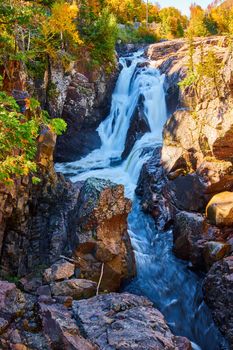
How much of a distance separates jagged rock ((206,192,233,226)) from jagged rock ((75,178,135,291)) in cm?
280

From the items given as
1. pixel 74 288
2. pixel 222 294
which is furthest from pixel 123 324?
pixel 222 294

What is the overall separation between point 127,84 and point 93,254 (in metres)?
14.5

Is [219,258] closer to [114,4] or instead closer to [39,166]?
[39,166]

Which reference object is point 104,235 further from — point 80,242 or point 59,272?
point 59,272

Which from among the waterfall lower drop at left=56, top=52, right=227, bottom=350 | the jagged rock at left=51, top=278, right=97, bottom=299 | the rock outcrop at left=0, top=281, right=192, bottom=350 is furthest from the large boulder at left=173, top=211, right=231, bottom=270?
the rock outcrop at left=0, top=281, right=192, bottom=350

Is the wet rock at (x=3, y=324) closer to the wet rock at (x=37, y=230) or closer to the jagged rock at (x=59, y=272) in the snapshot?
the jagged rock at (x=59, y=272)

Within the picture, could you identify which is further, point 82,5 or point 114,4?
point 114,4

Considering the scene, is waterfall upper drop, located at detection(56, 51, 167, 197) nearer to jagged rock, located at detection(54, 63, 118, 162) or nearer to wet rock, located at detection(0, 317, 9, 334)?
jagged rock, located at detection(54, 63, 118, 162)

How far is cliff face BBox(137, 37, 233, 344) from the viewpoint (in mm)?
9328

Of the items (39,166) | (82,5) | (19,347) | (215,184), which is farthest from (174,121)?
(82,5)

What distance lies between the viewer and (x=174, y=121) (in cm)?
1349

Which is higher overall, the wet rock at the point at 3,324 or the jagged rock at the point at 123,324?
the wet rock at the point at 3,324

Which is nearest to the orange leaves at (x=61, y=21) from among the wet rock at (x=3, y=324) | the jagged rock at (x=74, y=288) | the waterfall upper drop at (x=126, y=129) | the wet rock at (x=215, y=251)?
the waterfall upper drop at (x=126, y=129)

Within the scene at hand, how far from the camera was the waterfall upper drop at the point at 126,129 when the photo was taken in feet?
51.0
